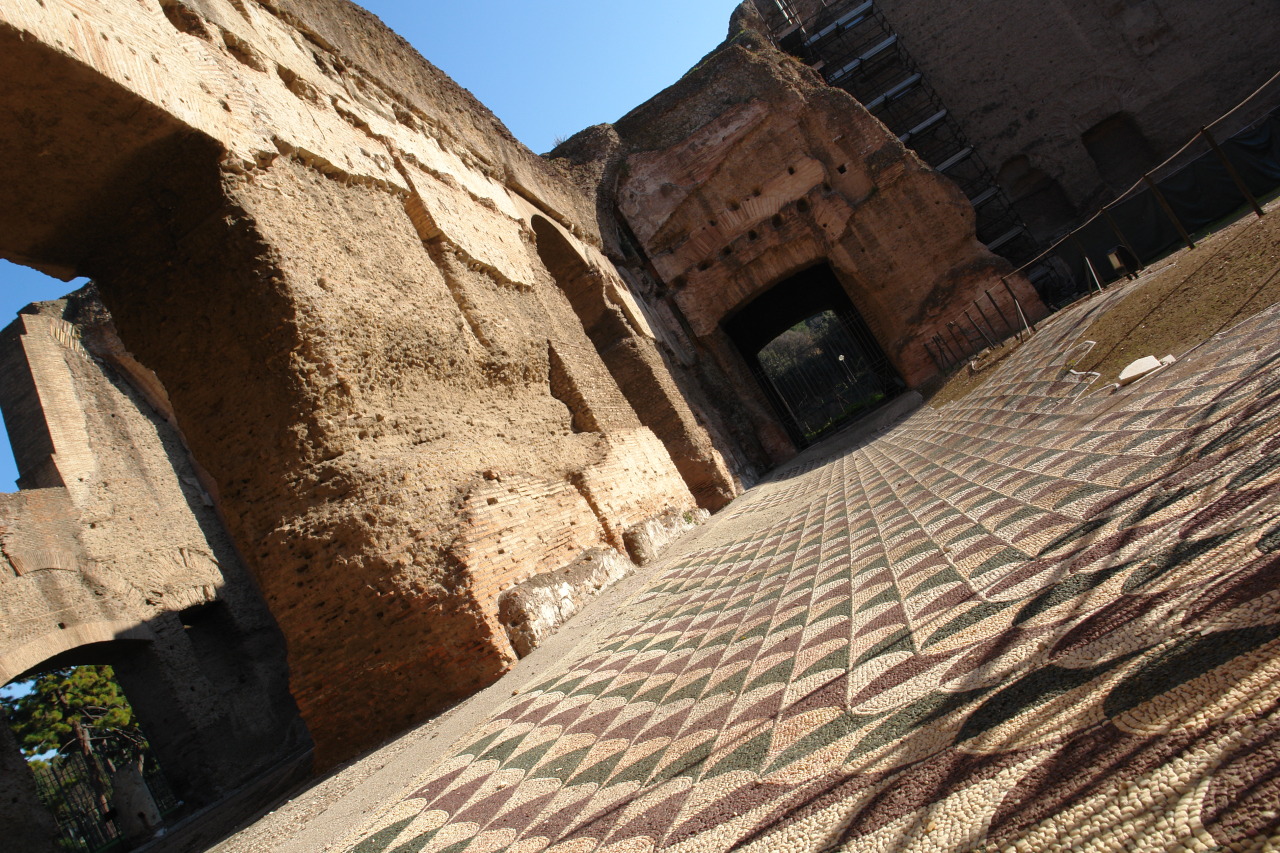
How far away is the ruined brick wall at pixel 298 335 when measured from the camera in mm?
3881

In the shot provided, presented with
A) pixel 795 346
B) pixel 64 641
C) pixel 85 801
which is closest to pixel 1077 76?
pixel 64 641

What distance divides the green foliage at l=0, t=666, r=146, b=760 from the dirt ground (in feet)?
47.2

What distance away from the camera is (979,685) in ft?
4.87

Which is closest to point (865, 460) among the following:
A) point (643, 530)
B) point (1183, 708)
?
point (643, 530)

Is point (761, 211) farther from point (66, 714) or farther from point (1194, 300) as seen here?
point (66, 714)

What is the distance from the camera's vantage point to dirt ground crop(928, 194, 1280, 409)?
3744 mm

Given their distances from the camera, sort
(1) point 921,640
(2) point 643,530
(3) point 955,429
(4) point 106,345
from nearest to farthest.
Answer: (1) point 921,640 → (3) point 955,429 → (2) point 643,530 → (4) point 106,345

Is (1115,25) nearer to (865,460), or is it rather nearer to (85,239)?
(865,460)

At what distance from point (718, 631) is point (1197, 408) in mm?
2050

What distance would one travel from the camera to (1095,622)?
1.52 m

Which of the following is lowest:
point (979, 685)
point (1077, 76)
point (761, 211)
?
point (979, 685)

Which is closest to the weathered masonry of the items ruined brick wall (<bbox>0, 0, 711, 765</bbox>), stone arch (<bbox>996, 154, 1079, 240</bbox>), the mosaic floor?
ruined brick wall (<bbox>0, 0, 711, 765</bbox>)

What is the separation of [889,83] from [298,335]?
1649 centimetres

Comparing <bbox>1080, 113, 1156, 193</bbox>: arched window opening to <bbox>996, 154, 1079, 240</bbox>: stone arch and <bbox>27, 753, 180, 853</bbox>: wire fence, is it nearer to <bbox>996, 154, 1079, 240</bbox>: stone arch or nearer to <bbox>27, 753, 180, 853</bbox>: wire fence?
<bbox>996, 154, 1079, 240</bbox>: stone arch
